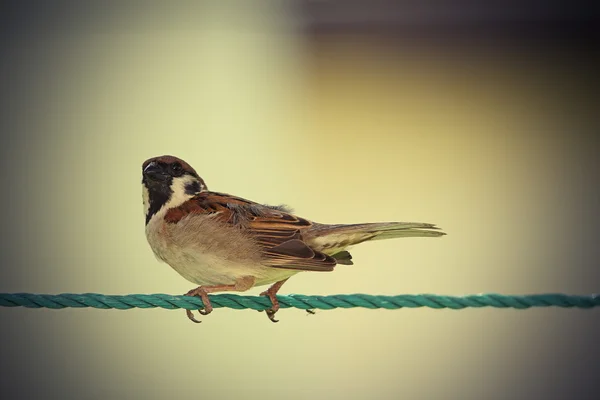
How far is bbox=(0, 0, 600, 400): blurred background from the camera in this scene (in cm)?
644

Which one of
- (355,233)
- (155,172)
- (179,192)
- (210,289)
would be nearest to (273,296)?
(210,289)

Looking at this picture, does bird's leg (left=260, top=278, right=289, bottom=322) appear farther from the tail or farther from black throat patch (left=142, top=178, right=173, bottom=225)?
black throat patch (left=142, top=178, right=173, bottom=225)

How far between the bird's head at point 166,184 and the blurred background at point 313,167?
8.26 ft

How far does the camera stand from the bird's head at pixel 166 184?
10.4 ft

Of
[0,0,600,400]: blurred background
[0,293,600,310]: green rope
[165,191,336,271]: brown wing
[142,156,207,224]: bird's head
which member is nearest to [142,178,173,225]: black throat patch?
[142,156,207,224]: bird's head

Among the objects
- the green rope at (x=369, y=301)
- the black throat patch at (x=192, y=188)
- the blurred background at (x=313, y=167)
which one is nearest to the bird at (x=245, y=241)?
the black throat patch at (x=192, y=188)

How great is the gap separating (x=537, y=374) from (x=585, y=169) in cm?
358

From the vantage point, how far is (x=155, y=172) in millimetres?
3217

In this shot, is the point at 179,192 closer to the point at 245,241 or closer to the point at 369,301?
the point at 245,241

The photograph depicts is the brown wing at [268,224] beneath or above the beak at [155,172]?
beneath

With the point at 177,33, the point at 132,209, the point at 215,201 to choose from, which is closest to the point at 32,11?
the point at 177,33

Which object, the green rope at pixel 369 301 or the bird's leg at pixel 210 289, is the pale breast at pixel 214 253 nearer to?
the bird's leg at pixel 210 289

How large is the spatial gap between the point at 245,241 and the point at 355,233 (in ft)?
1.37

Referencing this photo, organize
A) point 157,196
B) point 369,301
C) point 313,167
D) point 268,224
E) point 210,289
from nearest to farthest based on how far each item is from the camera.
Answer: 1. point 369,301
2. point 210,289
3. point 268,224
4. point 157,196
5. point 313,167
